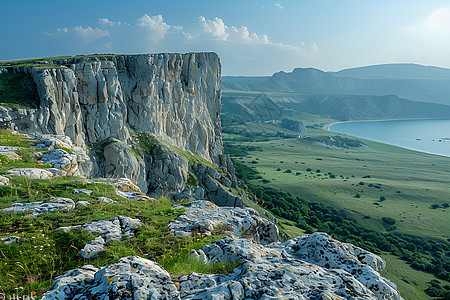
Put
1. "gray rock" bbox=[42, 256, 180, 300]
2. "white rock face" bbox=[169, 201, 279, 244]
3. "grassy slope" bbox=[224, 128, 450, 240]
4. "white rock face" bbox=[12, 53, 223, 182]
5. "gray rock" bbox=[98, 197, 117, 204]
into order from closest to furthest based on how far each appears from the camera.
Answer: "gray rock" bbox=[42, 256, 180, 300] → "white rock face" bbox=[169, 201, 279, 244] → "gray rock" bbox=[98, 197, 117, 204] → "white rock face" bbox=[12, 53, 223, 182] → "grassy slope" bbox=[224, 128, 450, 240]

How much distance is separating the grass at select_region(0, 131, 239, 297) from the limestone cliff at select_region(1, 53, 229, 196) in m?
20.4

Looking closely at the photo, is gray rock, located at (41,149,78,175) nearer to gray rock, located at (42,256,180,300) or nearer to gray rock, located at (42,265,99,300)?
gray rock, located at (42,265,99,300)

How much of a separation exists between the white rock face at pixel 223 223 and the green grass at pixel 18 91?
26861 millimetres

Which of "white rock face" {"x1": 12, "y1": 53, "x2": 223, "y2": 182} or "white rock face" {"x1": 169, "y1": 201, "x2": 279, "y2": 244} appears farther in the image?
"white rock face" {"x1": 12, "y1": 53, "x2": 223, "y2": 182}

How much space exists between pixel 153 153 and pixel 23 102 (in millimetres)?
21205

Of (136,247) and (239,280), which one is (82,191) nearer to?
(136,247)

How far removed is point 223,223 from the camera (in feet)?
37.4

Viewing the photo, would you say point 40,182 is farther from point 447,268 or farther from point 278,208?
point 447,268

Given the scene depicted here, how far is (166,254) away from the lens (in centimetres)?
817

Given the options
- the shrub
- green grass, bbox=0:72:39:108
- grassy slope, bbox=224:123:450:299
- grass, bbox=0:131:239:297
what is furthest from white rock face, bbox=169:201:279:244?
the shrub

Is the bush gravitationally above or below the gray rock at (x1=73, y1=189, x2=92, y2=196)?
below

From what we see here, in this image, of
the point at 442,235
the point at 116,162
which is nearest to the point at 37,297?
the point at 116,162

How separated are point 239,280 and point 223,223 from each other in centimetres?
484

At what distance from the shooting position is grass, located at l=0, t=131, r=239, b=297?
6785mm
